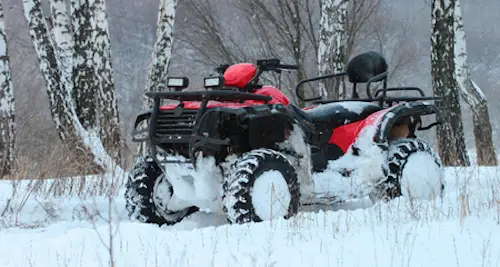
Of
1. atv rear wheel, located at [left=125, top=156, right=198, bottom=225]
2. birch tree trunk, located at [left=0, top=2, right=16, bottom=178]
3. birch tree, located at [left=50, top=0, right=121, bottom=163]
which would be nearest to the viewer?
atv rear wheel, located at [left=125, top=156, right=198, bottom=225]

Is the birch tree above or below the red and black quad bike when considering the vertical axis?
above

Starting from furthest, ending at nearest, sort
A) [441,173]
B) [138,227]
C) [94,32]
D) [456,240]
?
[94,32]
[441,173]
[138,227]
[456,240]

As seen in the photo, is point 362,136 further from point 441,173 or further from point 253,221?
point 253,221

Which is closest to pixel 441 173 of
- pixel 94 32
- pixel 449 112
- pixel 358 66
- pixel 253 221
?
pixel 358 66

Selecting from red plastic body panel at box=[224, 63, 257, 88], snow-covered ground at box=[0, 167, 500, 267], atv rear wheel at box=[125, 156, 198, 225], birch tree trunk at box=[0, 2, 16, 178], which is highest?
birch tree trunk at box=[0, 2, 16, 178]

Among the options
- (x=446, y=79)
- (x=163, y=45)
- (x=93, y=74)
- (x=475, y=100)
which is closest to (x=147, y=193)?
(x=93, y=74)

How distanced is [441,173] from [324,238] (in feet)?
7.94

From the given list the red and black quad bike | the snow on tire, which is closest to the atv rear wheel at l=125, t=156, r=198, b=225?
the red and black quad bike

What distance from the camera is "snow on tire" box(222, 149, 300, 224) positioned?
444 cm

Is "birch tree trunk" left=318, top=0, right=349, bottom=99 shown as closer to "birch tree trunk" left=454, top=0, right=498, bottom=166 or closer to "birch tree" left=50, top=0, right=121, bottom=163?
"birch tree trunk" left=454, top=0, right=498, bottom=166

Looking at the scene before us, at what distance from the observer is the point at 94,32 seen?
9852mm

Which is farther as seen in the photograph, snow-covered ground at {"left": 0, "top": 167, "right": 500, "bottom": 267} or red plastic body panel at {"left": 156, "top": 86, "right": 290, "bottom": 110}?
red plastic body panel at {"left": 156, "top": 86, "right": 290, "bottom": 110}

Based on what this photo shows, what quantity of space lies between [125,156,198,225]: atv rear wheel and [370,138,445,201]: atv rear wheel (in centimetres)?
179

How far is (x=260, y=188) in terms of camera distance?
455cm
